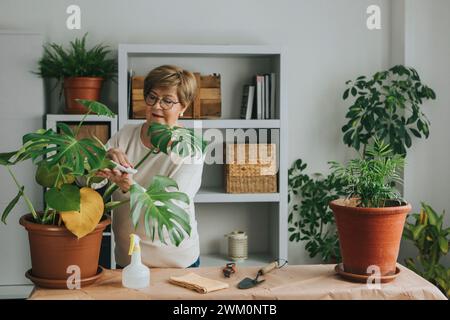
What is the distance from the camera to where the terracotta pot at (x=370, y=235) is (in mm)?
1797

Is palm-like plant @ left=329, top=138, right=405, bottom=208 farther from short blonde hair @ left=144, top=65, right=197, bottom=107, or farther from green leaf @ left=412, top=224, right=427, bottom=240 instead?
green leaf @ left=412, top=224, right=427, bottom=240

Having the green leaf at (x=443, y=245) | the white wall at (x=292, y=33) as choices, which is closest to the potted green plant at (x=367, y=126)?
the white wall at (x=292, y=33)

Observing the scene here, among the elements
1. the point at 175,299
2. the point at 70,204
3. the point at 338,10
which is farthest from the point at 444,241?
the point at 70,204

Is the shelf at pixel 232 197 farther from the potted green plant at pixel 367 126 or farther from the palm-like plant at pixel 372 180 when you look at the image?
the palm-like plant at pixel 372 180

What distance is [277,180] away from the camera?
3848 mm

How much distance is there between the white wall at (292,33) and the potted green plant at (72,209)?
2343mm

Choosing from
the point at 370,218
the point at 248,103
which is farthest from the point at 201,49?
the point at 370,218

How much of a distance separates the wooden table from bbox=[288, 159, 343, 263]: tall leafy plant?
6.78ft

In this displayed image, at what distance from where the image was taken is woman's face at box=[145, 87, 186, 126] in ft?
7.69

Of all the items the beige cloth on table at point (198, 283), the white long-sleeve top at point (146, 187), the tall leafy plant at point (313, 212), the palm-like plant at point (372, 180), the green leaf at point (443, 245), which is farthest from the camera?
the tall leafy plant at point (313, 212)

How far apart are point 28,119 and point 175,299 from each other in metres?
2.43

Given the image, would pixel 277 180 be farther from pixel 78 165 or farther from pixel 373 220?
pixel 78 165

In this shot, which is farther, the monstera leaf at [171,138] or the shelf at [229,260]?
the shelf at [229,260]

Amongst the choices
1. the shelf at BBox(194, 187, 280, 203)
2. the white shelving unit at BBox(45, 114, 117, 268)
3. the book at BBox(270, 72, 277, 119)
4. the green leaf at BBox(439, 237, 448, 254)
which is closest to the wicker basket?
the shelf at BBox(194, 187, 280, 203)
